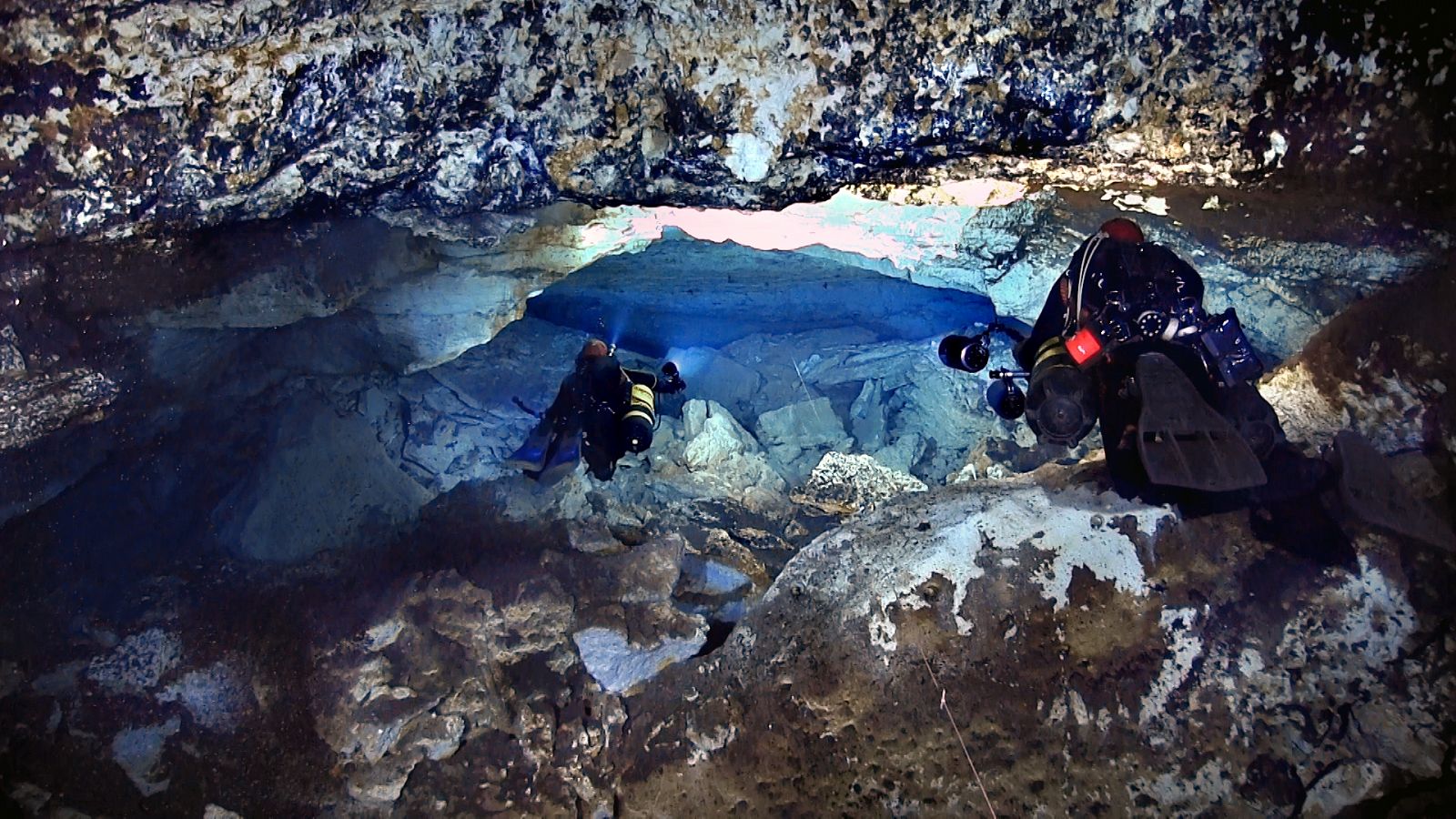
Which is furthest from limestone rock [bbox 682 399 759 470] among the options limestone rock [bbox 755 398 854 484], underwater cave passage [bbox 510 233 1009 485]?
limestone rock [bbox 755 398 854 484]

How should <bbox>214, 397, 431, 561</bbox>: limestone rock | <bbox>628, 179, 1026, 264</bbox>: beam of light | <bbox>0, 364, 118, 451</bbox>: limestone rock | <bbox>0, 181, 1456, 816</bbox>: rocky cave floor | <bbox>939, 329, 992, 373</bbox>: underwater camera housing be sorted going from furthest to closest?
<bbox>214, 397, 431, 561</bbox>: limestone rock → <bbox>939, 329, 992, 373</bbox>: underwater camera housing → <bbox>628, 179, 1026, 264</bbox>: beam of light → <bbox>0, 364, 118, 451</bbox>: limestone rock → <bbox>0, 181, 1456, 816</bbox>: rocky cave floor

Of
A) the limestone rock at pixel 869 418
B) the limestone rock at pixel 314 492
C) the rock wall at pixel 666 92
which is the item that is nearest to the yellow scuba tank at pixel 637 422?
the limestone rock at pixel 314 492

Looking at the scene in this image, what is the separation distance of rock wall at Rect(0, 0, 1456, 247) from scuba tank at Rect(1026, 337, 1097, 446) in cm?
96

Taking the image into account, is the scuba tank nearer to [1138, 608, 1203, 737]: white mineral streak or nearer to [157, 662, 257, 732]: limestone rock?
[1138, 608, 1203, 737]: white mineral streak

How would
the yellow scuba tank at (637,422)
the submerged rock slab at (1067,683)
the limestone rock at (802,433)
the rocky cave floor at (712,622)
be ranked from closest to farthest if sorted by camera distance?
the submerged rock slab at (1067,683)
the rocky cave floor at (712,622)
the yellow scuba tank at (637,422)
the limestone rock at (802,433)

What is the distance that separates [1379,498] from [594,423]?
4.18m

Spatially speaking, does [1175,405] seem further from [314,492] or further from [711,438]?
[314,492]

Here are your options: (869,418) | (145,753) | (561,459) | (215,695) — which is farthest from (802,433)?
(145,753)

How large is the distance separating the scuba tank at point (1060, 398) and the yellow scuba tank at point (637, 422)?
2.56 metres

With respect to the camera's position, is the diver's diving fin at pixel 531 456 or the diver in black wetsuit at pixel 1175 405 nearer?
the diver in black wetsuit at pixel 1175 405

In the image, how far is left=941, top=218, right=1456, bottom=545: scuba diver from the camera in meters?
2.74

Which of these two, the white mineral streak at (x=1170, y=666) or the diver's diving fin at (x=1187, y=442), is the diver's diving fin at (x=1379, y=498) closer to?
the diver's diving fin at (x=1187, y=442)

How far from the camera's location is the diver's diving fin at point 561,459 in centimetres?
478

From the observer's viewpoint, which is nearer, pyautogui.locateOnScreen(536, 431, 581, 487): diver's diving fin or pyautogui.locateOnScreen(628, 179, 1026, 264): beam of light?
pyautogui.locateOnScreen(628, 179, 1026, 264): beam of light
